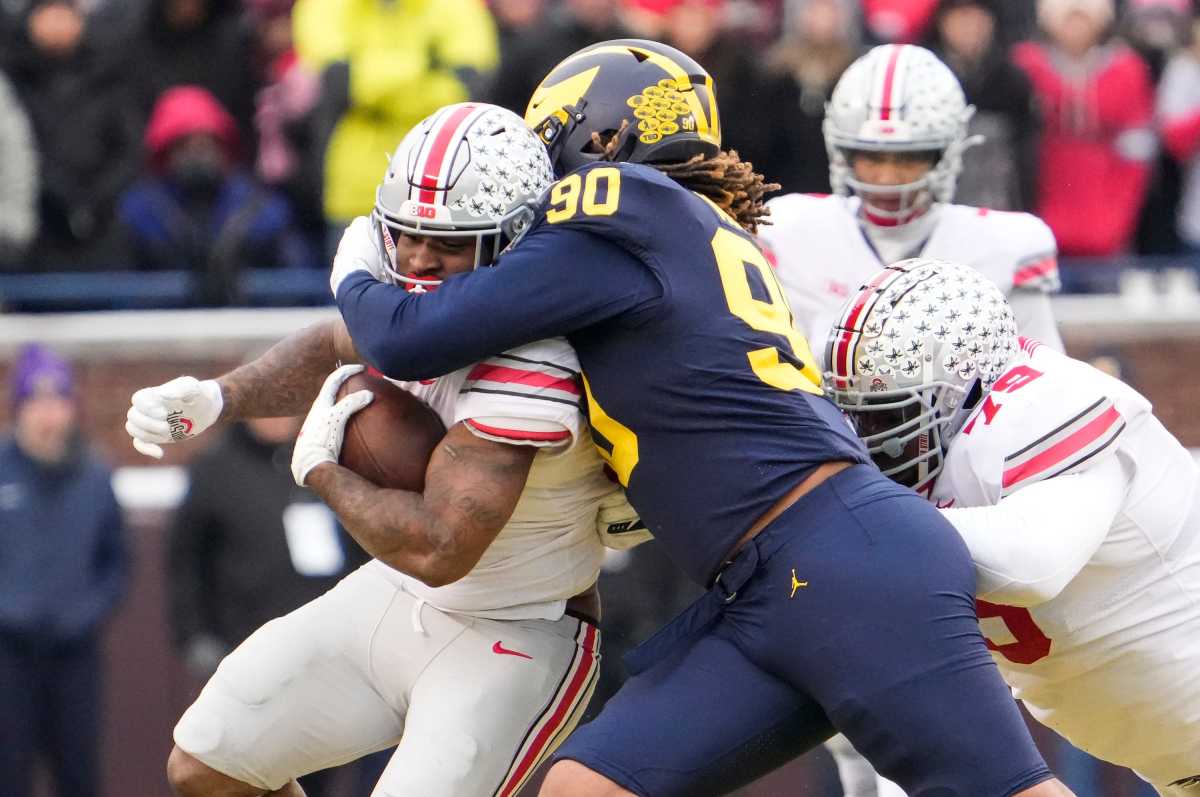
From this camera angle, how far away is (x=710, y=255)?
409 cm

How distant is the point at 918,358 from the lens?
4270 mm

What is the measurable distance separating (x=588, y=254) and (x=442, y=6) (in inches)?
172

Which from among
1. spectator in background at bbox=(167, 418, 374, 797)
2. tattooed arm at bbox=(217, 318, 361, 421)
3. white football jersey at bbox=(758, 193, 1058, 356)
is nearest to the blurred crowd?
spectator in background at bbox=(167, 418, 374, 797)

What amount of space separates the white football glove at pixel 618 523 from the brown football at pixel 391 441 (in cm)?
40

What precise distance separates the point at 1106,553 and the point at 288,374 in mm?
1835

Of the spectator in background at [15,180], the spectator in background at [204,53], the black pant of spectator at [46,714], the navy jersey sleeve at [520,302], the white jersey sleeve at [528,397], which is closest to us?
the navy jersey sleeve at [520,302]

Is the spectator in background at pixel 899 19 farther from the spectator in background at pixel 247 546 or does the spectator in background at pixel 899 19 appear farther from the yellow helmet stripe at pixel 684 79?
the yellow helmet stripe at pixel 684 79

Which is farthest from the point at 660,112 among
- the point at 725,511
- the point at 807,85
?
the point at 807,85

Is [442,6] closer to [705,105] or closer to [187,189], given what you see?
[187,189]

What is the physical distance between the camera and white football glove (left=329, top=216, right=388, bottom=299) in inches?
170

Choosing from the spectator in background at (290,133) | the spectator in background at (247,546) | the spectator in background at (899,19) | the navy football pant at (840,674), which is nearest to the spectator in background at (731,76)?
the spectator in background at (899,19)

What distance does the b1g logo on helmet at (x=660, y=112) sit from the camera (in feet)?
14.5

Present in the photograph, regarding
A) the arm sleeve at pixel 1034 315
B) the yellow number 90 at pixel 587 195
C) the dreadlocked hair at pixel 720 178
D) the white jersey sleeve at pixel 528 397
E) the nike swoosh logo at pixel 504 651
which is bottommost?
the nike swoosh logo at pixel 504 651

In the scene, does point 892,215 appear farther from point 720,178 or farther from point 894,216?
point 720,178
